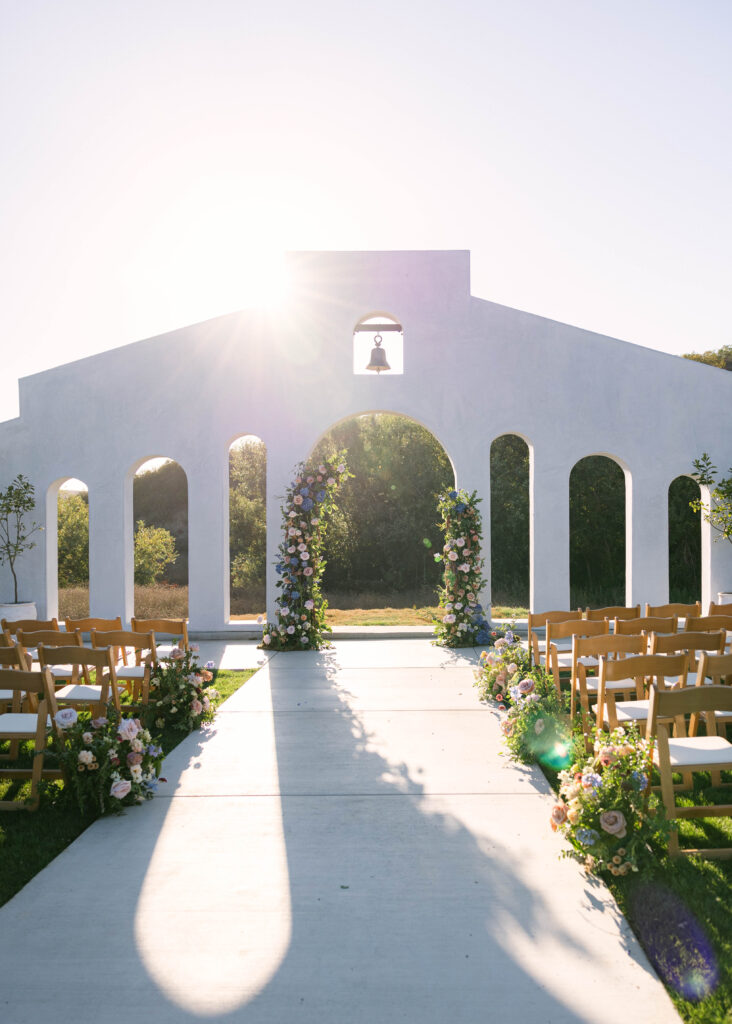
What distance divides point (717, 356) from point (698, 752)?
26833mm

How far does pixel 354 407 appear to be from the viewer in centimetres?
1083

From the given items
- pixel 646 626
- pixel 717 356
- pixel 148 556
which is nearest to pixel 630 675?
pixel 646 626

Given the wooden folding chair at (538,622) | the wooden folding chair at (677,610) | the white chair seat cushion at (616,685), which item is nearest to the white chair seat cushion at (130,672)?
the wooden folding chair at (538,622)

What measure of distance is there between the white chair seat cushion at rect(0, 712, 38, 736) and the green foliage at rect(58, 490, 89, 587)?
1482cm

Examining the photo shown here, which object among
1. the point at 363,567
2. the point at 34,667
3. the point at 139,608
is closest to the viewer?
the point at 34,667

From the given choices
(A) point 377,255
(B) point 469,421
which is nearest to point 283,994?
(B) point 469,421

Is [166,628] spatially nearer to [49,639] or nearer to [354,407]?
[49,639]

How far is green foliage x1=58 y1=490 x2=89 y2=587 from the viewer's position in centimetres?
1847

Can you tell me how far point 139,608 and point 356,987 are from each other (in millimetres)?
15241

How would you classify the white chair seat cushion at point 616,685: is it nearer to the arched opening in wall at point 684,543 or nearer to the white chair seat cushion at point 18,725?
the white chair seat cushion at point 18,725

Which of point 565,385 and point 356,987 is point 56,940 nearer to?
point 356,987

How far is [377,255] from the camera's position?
35.5ft

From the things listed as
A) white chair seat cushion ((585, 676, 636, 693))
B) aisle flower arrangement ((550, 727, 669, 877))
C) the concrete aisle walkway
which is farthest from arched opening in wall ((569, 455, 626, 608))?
aisle flower arrangement ((550, 727, 669, 877))

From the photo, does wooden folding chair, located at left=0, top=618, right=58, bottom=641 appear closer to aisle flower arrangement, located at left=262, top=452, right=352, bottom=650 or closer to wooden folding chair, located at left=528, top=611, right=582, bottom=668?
aisle flower arrangement, located at left=262, top=452, right=352, bottom=650
